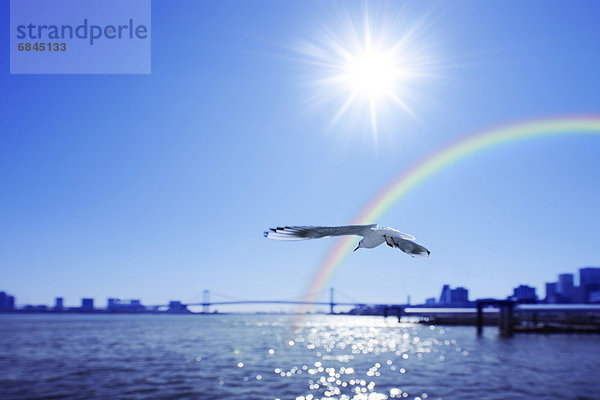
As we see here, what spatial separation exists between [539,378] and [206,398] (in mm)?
24466

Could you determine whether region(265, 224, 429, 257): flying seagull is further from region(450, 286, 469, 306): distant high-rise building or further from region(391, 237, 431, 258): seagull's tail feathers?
region(450, 286, 469, 306): distant high-rise building

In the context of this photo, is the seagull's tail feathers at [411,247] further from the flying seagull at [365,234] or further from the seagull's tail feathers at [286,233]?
the seagull's tail feathers at [286,233]

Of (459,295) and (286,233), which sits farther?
(459,295)

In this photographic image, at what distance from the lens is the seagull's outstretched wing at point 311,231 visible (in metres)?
3.06

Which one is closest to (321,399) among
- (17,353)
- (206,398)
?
(206,398)

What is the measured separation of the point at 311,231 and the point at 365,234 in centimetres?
42

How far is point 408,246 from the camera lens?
331 cm

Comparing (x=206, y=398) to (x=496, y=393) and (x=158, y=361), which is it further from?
(x=158, y=361)

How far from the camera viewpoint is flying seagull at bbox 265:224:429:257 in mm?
3096

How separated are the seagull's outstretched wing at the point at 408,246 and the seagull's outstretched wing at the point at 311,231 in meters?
0.17

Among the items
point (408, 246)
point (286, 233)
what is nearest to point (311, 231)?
point (286, 233)

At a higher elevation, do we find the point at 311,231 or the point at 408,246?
the point at 311,231

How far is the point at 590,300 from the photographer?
563 ft

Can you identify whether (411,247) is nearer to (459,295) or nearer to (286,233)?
(286,233)
